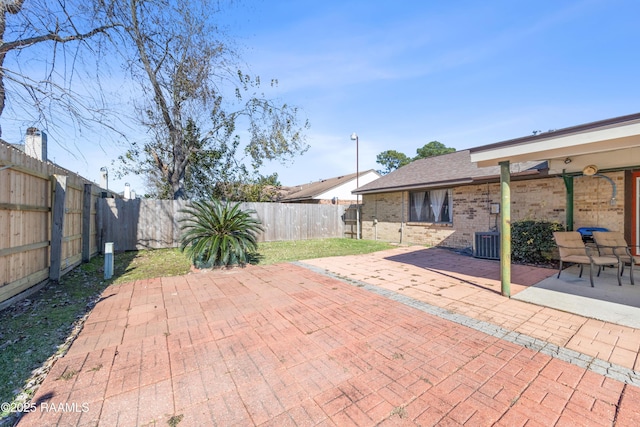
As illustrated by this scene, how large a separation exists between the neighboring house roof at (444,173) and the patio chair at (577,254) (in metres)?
2.38

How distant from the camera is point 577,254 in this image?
17.2 feet

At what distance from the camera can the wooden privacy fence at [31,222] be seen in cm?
376

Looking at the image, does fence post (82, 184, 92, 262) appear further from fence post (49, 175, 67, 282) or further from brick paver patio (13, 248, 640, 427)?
brick paver patio (13, 248, 640, 427)

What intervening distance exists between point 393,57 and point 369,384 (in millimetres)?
9132

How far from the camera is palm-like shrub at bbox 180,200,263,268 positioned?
6414mm

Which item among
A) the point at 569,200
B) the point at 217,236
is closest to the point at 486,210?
the point at 569,200

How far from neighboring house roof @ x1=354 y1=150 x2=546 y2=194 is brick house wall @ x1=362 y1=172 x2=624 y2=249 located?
50 cm

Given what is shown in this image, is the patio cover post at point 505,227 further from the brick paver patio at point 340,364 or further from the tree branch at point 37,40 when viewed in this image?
the tree branch at point 37,40

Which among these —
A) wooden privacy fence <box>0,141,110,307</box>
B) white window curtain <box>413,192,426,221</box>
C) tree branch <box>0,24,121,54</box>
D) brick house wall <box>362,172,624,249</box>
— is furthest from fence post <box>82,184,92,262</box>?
white window curtain <box>413,192,426,221</box>

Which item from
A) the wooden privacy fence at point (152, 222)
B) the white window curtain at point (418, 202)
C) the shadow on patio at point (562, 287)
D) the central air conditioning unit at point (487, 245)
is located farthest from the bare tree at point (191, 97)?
the central air conditioning unit at point (487, 245)

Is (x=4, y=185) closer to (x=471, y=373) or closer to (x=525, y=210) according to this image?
(x=471, y=373)

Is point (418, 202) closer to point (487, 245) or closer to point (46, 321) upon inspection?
point (487, 245)

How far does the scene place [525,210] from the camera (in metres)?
8.01

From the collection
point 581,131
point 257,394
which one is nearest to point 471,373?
point 257,394
